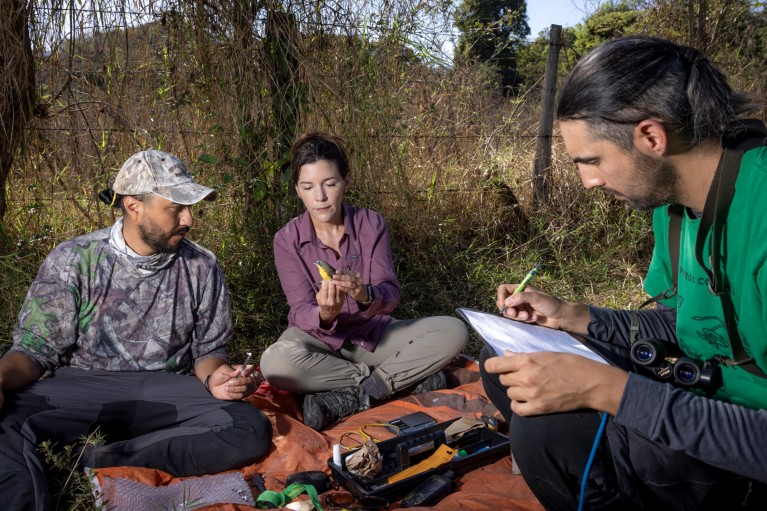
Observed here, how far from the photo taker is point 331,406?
3.37 m

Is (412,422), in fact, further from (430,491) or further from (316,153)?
(316,153)

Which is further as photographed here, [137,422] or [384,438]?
[384,438]

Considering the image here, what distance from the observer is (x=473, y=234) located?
19.1ft

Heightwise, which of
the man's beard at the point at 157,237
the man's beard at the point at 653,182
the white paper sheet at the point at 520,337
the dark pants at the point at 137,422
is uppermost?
the man's beard at the point at 653,182

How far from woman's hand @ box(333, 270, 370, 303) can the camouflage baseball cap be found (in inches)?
28.3

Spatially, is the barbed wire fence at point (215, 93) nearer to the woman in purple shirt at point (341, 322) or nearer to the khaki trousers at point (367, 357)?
the woman in purple shirt at point (341, 322)

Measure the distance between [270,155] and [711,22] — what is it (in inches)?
184

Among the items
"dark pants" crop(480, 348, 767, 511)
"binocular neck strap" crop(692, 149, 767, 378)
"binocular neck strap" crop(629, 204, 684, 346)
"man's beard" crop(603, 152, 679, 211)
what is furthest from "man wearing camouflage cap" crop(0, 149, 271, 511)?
"binocular neck strap" crop(692, 149, 767, 378)

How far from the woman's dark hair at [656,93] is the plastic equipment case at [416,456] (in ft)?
4.88

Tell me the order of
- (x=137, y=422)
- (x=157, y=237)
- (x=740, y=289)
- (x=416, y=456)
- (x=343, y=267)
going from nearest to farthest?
(x=740, y=289) < (x=416, y=456) < (x=137, y=422) < (x=157, y=237) < (x=343, y=267)

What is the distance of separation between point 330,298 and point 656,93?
6.03 feet

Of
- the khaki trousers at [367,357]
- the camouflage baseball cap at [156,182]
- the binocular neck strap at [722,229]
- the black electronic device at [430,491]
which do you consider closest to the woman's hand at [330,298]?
the khaki trousers at [367,357]

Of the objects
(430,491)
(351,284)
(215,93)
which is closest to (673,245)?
(430,491)

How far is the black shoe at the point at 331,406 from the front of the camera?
3.27 meters
